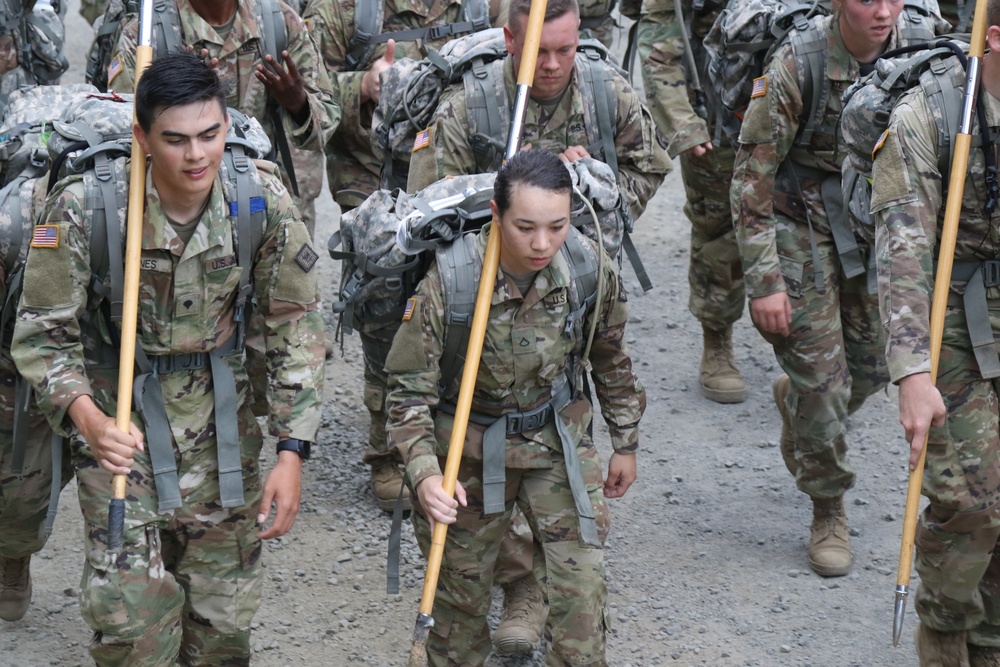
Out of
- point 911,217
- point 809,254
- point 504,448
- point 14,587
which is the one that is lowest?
point 14,587

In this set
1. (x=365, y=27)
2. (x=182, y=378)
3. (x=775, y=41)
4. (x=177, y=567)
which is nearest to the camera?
(x=182, y=378)

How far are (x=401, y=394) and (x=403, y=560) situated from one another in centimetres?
190

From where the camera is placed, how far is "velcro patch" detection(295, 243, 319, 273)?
494 centimetres

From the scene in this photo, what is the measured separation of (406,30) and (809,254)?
2.38m

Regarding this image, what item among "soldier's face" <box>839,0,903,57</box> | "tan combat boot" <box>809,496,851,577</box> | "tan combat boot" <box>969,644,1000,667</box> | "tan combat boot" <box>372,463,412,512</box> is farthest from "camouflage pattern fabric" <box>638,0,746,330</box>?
"tan combat boot" <box>969,644,1000,667</box>

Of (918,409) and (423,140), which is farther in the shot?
(423,140)

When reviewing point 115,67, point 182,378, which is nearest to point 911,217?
point 182,378

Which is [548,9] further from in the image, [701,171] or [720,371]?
[720,371]

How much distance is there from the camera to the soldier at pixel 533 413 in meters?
4.92

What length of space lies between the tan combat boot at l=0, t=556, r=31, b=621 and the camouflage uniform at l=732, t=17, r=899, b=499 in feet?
10.6

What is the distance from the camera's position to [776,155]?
21.1ft

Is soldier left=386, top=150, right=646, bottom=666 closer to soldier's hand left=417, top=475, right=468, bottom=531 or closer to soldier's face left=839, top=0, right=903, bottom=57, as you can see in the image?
soldier's hand left=417, top=475, right=468, bottom=531

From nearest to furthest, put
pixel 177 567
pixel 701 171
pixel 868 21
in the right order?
pixel 177 567 < pixel 868 21 < pixel 701 171

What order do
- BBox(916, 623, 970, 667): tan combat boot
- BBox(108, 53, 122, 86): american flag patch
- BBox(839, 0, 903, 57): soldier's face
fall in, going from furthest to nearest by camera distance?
1. BBox(108, 53, 122, 86): american flag patch
2. BBox(839, 0, 903, 57): soldier's face
3. BBox(916, 623, 970, 667): tan combat boot
